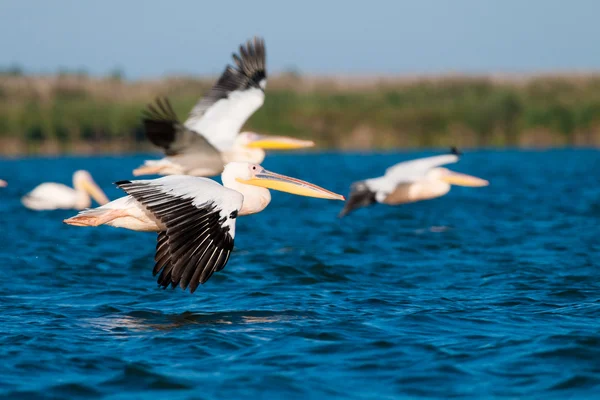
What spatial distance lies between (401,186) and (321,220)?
205 cm

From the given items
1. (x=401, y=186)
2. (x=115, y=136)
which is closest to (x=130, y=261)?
(x=401, y=186)

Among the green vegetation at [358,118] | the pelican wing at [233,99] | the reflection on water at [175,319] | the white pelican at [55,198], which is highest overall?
the green vegetation at [358,118]

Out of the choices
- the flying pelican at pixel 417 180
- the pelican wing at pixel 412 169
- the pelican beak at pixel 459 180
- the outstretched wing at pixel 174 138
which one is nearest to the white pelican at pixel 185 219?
the outstretched wing at pixel 174 138

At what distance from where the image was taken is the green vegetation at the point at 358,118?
27.1 m

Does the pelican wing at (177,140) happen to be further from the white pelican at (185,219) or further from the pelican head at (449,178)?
the pelican head at (449,178)

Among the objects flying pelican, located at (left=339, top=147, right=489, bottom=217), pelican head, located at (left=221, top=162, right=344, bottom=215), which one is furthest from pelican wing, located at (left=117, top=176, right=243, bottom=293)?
flying pelican, located at (left=339, top=147, right=489, bottom=217)

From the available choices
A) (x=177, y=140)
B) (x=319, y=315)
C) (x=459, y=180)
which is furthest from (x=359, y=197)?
(x=319, y=315)

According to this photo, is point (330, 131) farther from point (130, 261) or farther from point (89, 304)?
point (89, 304)

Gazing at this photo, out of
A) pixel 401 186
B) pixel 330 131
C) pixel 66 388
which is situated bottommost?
pixel 66 388

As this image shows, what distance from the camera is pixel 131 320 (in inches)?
233

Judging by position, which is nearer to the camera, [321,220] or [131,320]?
[131,320]

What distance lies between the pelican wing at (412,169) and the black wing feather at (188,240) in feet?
17.3

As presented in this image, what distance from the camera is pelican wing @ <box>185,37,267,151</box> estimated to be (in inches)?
396

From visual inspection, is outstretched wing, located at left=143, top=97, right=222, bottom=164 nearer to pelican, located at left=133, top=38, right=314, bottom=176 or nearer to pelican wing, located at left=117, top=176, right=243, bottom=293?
pelican, located at left=133, top=38, right=314, bottom=176
